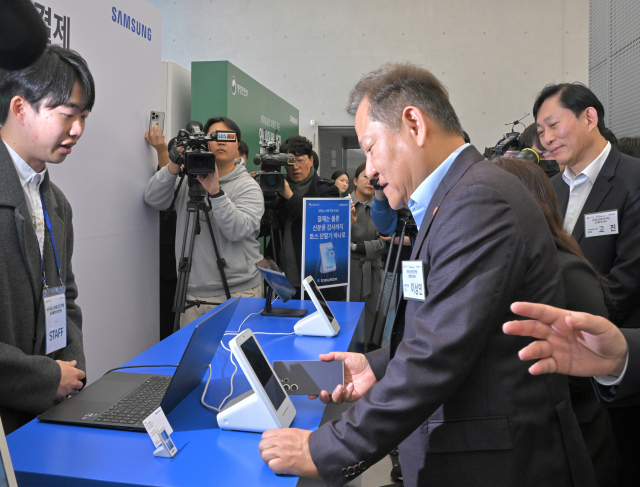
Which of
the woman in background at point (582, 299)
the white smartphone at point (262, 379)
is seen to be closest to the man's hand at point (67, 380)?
the white smartphone at point (262, 379)

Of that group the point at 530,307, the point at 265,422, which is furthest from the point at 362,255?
the point at 530,307

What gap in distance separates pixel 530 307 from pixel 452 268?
0.51 ft

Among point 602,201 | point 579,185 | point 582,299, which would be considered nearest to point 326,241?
point 579,185

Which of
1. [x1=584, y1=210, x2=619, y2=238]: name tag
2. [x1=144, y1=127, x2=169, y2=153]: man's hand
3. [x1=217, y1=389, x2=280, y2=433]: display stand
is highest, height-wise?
[x1=144, y1=127, x2=169, y2=153]: man's hand

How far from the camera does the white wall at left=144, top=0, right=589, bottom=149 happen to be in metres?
7.15

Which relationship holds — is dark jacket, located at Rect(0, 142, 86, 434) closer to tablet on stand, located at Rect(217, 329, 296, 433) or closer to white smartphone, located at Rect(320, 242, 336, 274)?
tablet on stand, located at Rect(217, 329, 296, 433)

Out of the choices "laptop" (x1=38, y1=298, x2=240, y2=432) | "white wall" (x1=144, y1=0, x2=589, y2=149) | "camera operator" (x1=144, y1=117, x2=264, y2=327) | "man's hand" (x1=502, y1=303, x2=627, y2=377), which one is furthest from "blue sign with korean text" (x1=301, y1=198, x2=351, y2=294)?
"white wall" (x1=144, y1=0, x2=589, y2=149)

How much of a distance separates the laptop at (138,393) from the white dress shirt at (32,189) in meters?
0.47

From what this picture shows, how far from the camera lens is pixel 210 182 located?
258 centimetres

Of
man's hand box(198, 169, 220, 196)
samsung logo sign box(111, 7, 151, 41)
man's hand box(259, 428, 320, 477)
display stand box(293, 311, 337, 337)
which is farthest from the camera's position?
man's hand box(198, 169, 220, 196)

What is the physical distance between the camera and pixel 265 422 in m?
1.12

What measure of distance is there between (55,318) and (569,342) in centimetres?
138

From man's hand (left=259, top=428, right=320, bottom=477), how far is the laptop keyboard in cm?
39

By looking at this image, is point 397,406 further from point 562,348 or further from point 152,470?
point 152,470
